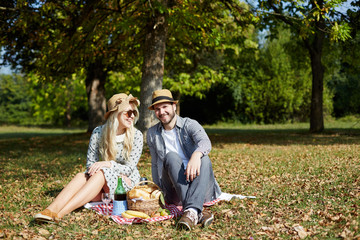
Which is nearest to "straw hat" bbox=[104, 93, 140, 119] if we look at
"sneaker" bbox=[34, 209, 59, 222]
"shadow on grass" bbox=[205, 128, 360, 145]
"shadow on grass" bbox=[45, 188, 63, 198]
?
"sneaker" bbox=[34, 209, 59, 222]

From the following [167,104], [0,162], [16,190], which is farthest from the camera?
[0,162]

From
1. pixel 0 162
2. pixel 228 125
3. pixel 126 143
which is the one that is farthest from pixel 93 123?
pixel 126 143

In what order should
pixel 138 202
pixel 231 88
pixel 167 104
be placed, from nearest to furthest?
1. pixel 138 202
2. pixel 167 104
3. pixel 231 88

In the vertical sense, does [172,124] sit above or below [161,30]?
below

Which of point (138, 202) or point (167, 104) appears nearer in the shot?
point (138, 202)

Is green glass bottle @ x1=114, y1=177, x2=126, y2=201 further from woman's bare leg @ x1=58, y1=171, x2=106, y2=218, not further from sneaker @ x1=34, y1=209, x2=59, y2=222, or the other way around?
sneaker @ x1=34, y1=209, x2=59, y2=222

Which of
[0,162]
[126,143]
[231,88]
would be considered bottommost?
[0,162]

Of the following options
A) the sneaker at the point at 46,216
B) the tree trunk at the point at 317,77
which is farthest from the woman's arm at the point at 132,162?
the tree trunk at the point at 317,77

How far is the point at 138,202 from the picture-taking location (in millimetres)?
4488

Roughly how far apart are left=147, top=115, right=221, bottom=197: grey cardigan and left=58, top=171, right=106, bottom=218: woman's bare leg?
2.49ft

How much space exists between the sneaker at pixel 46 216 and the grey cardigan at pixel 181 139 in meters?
1.43

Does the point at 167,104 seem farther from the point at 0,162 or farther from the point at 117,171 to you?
the point at 0,162

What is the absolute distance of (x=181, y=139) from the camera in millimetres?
4910

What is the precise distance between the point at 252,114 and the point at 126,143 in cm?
2796
